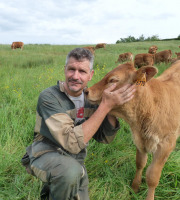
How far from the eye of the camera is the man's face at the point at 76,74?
229 centimetres

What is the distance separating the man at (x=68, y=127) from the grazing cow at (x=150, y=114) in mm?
155

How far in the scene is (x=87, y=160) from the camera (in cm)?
308

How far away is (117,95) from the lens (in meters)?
2.14

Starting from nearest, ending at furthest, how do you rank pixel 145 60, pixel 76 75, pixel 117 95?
pixel 117 95
pixel 76 75
pixel 145 60

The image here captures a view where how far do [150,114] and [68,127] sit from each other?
41.0 inches

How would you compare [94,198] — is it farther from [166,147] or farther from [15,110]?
[15,110]

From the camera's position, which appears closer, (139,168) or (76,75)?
(76,75)

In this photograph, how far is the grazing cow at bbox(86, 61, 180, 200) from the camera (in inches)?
89.9

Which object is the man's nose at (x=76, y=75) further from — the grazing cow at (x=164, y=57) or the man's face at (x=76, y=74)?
the grazing cow at (x=164, y=57)

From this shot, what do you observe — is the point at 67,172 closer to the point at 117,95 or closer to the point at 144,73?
A: the point at 117,95

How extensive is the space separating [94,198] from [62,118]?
1.08 meters

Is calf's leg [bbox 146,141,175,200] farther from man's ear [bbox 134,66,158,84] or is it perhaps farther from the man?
man's ear [bbox 134,66,158,84]

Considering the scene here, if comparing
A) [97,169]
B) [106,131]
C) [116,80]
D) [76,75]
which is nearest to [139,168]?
[97,169]

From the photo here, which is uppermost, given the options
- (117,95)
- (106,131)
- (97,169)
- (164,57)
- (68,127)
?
(164,57)
